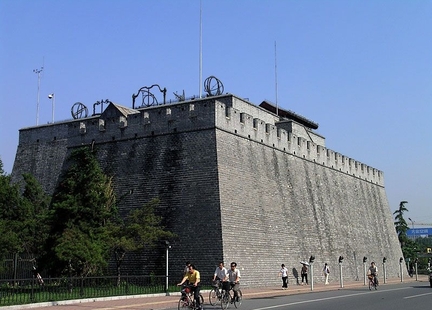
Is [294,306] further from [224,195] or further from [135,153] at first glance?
[135,153]

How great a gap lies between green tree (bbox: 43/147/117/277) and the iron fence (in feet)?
4.88

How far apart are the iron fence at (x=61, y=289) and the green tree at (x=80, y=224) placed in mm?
1488

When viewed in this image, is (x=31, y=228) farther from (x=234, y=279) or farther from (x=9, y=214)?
(x=234, y=279)

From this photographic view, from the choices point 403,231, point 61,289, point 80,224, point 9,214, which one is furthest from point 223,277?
point 403,231

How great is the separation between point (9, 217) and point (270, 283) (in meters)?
13.8

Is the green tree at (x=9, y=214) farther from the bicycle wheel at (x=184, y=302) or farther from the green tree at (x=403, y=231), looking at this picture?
the green tree at (x=403, y=231)

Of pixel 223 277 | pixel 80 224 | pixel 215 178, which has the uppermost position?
pixel 215 178

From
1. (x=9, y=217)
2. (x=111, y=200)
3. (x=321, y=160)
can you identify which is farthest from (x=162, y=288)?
(x=321, y=160)

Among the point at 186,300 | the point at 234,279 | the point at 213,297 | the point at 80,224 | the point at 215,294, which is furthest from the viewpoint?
the point at 80,224

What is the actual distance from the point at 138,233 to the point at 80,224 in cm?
Result: 268

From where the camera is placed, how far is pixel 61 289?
1986cm

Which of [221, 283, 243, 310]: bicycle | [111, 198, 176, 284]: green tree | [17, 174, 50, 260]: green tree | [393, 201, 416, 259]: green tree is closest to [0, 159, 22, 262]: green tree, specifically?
[17, 174, 50, 260]: green tree

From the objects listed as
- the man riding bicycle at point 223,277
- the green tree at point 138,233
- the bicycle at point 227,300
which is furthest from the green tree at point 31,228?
the bicycle at point 227,300

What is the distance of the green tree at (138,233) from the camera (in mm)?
25109
